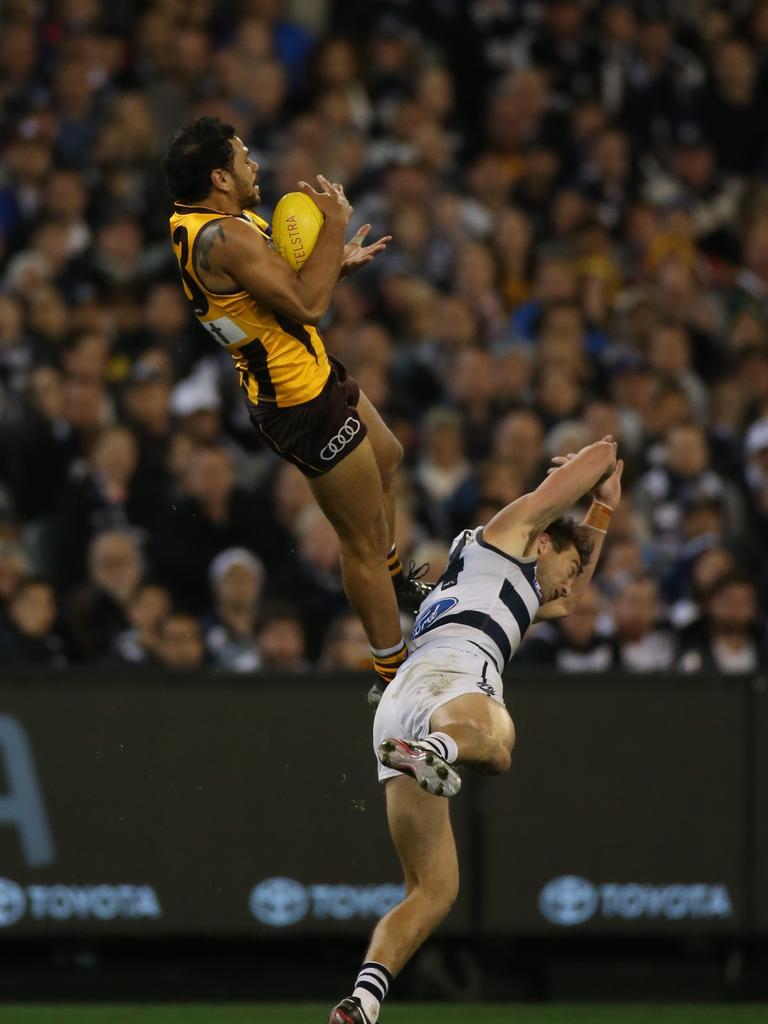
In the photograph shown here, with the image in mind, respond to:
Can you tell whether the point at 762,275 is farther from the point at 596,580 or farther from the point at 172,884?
the point at 172,884

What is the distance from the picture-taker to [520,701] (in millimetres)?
11383

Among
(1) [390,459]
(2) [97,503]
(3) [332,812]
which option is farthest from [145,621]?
(1) [390,459]

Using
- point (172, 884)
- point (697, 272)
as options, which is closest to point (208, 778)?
point (172, 884)

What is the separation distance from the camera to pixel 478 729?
7828 millimetres

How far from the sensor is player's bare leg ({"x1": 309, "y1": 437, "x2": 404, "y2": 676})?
8.75 m

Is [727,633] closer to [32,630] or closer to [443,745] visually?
[32,630]

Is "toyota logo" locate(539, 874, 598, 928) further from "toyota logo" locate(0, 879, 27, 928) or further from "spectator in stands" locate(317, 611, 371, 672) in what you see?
"toyota logo" locate(0, 879, 27, 928)

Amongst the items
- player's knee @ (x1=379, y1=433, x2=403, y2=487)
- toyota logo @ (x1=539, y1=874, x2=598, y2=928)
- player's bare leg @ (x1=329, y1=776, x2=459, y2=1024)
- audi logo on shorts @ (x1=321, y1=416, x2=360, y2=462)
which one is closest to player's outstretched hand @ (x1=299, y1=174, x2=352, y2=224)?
audi logo on shorts @ (x1=321, y1=416, x2=360, y2=462)

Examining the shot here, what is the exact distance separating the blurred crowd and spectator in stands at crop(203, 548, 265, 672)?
2cm

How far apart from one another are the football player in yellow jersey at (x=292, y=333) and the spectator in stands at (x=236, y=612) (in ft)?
9.13

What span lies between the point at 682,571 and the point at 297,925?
10.3ft

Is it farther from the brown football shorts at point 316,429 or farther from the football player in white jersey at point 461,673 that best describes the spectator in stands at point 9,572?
the football player in white jersey at point 461,673

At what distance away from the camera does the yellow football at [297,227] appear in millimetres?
8508

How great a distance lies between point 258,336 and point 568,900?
4228 millimetres
